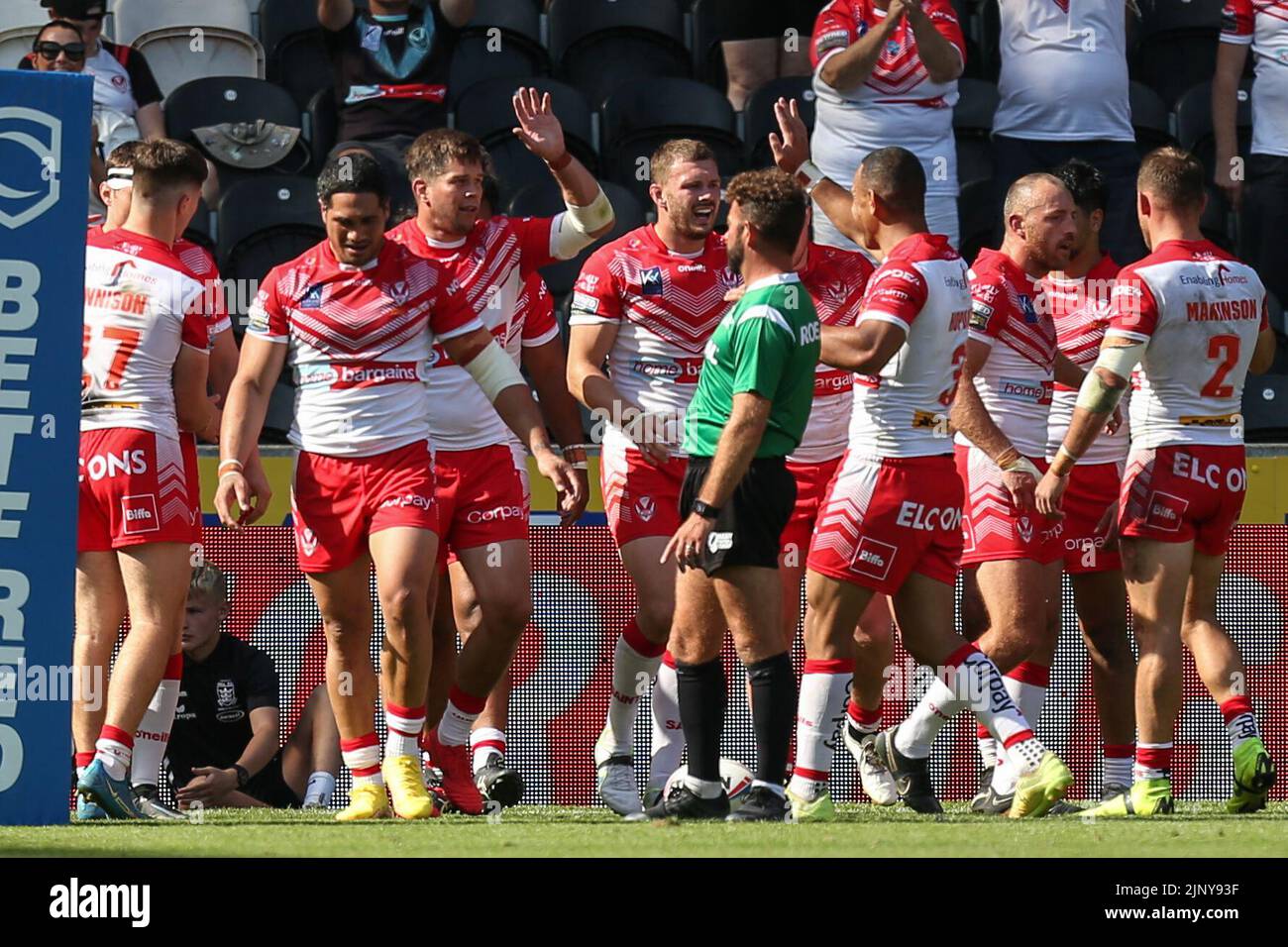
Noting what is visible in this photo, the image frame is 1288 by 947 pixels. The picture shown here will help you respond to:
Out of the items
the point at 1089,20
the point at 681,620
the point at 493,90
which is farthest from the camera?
the point at 493,90

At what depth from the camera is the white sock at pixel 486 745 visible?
8461 millimetres

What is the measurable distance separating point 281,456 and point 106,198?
1.45m

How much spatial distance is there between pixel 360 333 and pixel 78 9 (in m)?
4.10

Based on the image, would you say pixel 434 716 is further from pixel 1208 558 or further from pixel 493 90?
pixel 493 90

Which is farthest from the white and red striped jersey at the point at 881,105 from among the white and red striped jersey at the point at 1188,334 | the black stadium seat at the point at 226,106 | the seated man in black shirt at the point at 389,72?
the black stadium seat at the point at 226,106

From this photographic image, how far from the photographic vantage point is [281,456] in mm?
9250

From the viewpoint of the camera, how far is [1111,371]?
7.72 m

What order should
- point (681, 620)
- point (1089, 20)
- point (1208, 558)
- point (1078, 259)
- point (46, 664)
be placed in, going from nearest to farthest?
1. point (46, 664)
2. point (681, 620)
3. point (1208, 558)
4. point (1078, 259)
5. point (1089, 20)

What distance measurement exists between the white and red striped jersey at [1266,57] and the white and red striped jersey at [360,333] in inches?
210

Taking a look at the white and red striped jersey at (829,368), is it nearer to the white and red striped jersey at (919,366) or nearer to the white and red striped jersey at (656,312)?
the white and red striped jersey at (656,312)

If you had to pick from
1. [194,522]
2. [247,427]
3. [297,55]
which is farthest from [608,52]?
[247,427]

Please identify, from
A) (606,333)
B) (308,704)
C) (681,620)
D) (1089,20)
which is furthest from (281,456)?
(1089,20)

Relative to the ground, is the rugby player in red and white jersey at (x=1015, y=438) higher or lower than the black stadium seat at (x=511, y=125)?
lower

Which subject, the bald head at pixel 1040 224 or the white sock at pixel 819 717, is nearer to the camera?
the white sock at pixel 819 717
